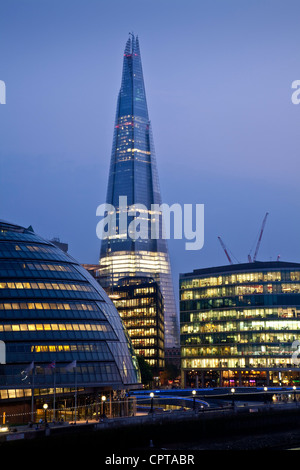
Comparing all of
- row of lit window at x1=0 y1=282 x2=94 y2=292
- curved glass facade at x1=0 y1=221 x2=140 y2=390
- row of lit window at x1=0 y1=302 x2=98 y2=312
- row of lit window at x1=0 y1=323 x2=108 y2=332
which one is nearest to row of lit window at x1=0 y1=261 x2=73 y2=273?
curved glass facade at x1=0 y1=221 x2=140 y2=390

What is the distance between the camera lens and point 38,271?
4026 inches

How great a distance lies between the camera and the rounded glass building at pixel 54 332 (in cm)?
8994

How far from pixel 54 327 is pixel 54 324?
59 centimetres

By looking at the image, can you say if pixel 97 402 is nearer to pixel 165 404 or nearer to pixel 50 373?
pixel 50 373

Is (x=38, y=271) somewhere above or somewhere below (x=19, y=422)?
above

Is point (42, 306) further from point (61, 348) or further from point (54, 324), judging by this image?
point (61, 348)

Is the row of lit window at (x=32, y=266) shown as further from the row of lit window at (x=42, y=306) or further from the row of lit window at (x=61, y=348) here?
the row of lit window at (x=61, y=348)

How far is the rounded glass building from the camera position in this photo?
89938 mm

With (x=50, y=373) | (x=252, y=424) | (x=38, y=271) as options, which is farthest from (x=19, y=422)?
(x=252, y=424)

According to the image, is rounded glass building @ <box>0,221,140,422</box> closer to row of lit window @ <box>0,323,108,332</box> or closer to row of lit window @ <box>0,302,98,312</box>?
row of lit window @ <box>0,323,108,332</box>

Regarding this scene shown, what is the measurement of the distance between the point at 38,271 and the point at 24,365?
17529 mm

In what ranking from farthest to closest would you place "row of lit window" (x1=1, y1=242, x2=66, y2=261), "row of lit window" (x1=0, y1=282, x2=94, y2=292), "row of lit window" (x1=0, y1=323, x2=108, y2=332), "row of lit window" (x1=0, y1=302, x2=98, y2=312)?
"row of lit window" (x1=1, y1=242, x2=66, y2=261) < "row of lit window" (x1=0, y1=282, x2=94, y2=292) < "row of lit window" (x1=0, y1=302, x2=98, y2=312) < "row of lit window" (x1=0, y1=323, x2=108, y2=332)

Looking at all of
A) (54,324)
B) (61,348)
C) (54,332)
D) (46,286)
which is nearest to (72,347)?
(61,348)
